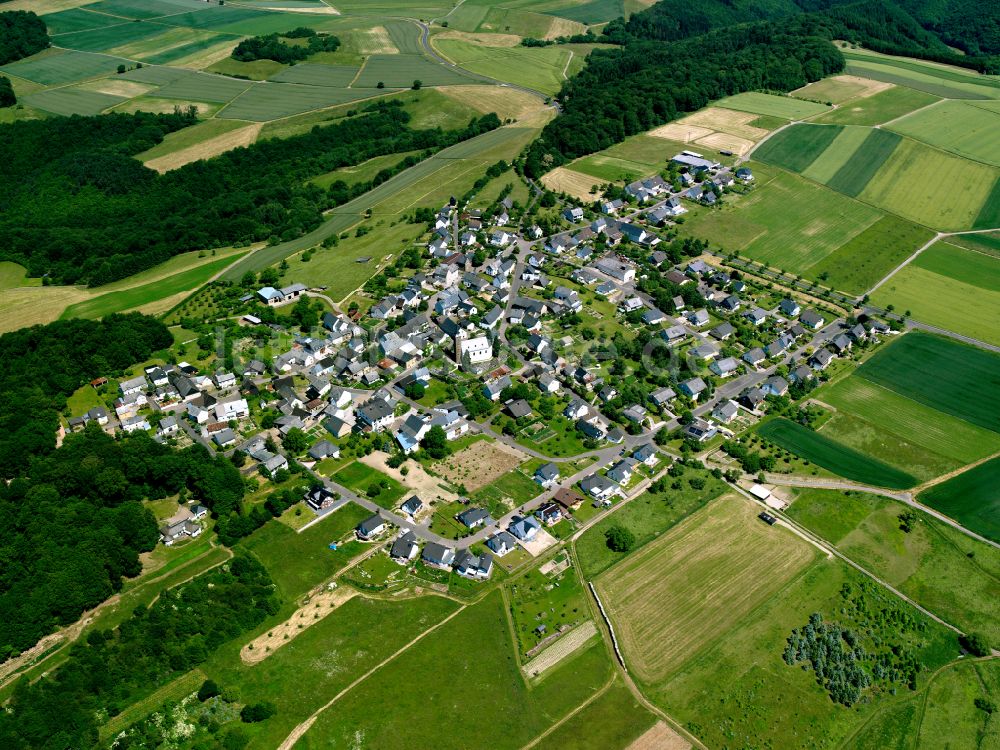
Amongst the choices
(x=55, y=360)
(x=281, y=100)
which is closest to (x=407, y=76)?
(x=281, y=100)

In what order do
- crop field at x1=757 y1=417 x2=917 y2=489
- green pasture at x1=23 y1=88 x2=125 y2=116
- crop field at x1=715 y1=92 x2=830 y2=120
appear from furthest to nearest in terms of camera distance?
1. green pasture at x1=23 y1=88 x2=125 y2=116
2. crop field at x1=715 y1=92 x2=830 y2=120
3. crop field at x1=757 y1=417 x2=917 y2=489

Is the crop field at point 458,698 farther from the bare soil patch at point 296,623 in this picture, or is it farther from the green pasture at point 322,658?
the bare soil patch at point 296,623

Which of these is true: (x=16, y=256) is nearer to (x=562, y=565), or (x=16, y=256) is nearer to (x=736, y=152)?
(x=562, y=565)

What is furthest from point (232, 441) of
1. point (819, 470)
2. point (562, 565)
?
point (819, 470)

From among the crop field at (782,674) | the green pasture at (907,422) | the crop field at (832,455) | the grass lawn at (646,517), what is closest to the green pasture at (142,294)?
the grass lawn at (646,517)

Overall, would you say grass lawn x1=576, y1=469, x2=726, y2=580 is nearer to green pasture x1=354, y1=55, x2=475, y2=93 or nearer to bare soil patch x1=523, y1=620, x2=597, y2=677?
bare soil patch x1=523, y1=620, x2=597, y2=677

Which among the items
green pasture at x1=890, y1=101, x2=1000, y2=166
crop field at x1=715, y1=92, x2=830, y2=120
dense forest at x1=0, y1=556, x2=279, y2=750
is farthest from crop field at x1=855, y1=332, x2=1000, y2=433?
crop field at x1=715, y1=92, x2=830, y2=120

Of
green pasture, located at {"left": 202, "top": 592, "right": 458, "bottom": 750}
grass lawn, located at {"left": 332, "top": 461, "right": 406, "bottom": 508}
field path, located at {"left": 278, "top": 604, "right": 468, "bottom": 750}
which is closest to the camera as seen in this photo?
field path, located at {"left": 278, "top": 604, "right": 468, "bottom": 750}
